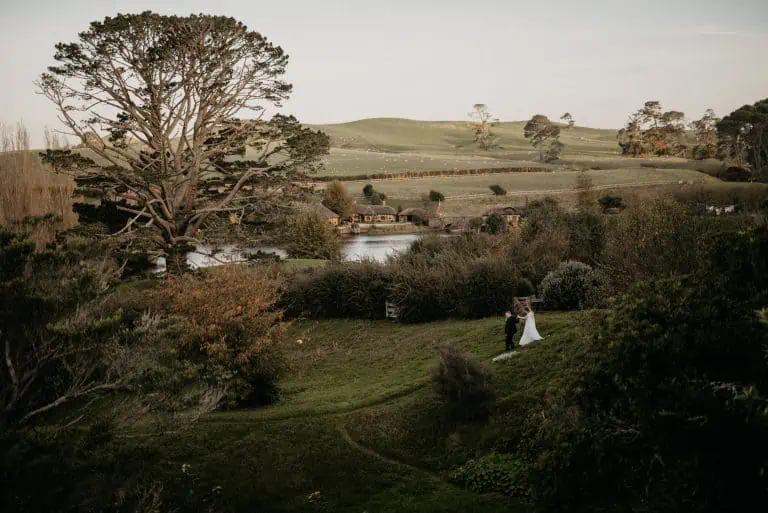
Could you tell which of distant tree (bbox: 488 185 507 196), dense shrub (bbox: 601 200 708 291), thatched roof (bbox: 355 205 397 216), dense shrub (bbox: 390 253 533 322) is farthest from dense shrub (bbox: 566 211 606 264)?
distant tree (bbox: 488 185 507 196)

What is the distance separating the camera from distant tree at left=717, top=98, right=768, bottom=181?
93037 millimetres

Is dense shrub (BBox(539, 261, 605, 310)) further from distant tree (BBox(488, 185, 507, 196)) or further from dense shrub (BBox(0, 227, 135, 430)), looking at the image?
distant tree (BBox(488, 185, 507, 196))

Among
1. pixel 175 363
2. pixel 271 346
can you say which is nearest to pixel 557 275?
pixel 271 346

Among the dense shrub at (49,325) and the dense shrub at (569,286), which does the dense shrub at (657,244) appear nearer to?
the dense shrub at (569,286)

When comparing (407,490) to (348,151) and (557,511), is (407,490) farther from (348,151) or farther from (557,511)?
(348,151)

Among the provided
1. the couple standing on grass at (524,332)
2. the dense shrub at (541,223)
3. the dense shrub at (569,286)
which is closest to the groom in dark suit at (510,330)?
the couple standing on grass at (524,332)

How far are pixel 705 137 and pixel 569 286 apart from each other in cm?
13259

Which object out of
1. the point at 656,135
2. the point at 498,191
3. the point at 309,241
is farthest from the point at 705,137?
the point at 309,241

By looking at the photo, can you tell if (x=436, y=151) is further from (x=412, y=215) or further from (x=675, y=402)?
(x=675, y=402)

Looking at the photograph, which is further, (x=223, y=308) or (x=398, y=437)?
(x=223, y=308)

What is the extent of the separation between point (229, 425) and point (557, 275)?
13418mm

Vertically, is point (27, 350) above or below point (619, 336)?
below

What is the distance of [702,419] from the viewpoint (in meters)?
7.41

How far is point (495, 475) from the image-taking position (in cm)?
1320
